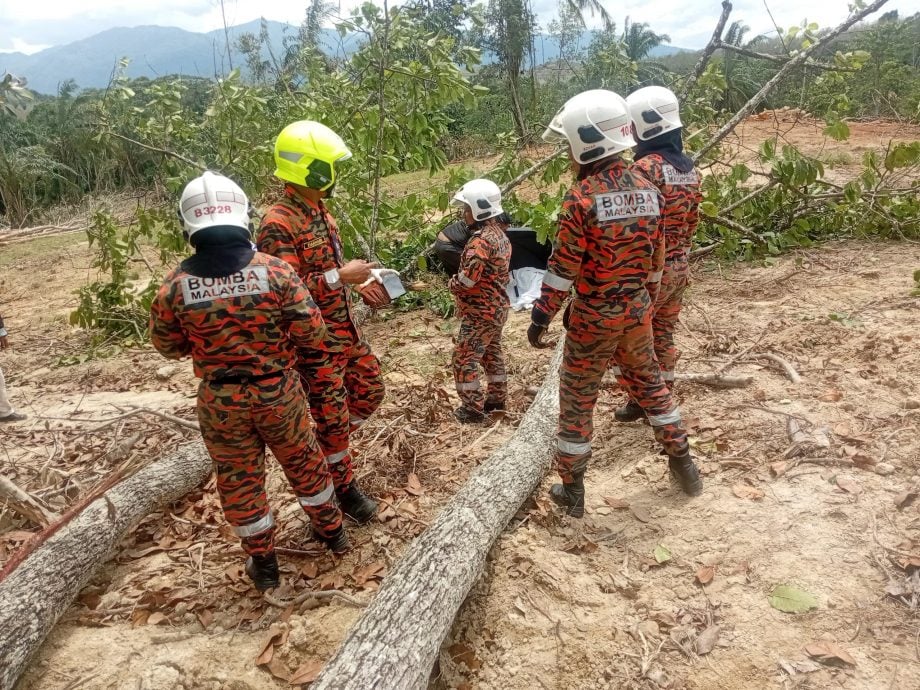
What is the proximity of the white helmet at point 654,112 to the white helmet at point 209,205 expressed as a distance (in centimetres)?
246

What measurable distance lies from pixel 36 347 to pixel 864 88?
73.3ft

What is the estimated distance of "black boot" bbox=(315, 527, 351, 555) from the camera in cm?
323

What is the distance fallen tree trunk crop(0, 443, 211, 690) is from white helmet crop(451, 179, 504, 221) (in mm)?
2580

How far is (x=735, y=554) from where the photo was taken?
2.90 m

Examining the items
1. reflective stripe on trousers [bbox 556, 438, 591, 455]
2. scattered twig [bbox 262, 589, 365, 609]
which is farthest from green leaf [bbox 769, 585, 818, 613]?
scattered twig [bbox 262, 589, 365, 609]

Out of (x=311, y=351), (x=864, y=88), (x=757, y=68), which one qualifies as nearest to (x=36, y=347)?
(x=311, y=351)

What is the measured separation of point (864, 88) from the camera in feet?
59.8

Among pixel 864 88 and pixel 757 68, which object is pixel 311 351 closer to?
pixel 864 88

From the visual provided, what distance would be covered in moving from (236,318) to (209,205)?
1.54ft

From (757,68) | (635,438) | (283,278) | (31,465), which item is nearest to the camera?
(283,278)

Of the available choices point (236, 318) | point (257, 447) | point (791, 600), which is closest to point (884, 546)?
point (791, 600)

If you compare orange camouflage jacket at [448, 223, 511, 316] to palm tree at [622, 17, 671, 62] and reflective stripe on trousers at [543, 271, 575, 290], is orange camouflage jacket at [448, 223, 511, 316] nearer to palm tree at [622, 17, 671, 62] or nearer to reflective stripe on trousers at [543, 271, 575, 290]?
reflective stripe on trousers at [543, 271, 575, 290]

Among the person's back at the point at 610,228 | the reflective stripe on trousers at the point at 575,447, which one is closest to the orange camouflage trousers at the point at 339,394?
the reflective stripe on trousers at the point at 575,447

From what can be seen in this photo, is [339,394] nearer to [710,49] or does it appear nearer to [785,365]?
[785,365]
